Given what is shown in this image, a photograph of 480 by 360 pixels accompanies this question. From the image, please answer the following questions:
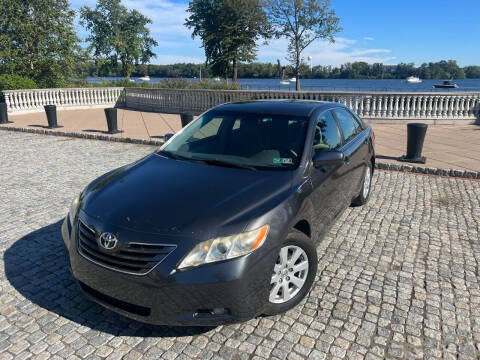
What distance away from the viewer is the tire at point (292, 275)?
293 centimetres

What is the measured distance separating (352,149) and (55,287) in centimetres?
373

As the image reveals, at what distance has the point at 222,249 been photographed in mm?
2562

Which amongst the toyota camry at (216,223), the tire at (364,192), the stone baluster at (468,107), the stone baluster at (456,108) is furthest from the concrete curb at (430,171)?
the stone baluster at (468,107)

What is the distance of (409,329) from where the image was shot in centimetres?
294

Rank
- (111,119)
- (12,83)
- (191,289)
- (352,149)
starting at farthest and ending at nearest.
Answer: (12,83)
(111,119)
(352,149)
(191,289)

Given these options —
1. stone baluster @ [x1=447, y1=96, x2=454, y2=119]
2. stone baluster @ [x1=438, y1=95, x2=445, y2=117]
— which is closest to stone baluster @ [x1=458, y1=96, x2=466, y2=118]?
stone baluster @ [x1=447, y1=96, x2=454, y2=119]

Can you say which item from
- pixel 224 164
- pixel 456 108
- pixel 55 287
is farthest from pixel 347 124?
pixel 456 108

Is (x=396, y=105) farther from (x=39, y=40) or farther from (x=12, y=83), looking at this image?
(x=39, y=40)

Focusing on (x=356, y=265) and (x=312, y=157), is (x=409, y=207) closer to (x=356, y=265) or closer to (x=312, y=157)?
(x=356, y=265)

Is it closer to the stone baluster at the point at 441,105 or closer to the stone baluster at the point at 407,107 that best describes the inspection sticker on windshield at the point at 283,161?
the stone baluster at the point at 407,107

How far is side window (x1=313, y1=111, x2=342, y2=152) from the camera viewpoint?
12.9 feet

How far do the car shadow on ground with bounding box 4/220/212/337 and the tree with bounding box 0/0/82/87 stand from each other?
25.2 m

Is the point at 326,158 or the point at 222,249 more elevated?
the point at 326,158

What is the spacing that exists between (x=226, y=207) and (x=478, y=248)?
11.3 feet
